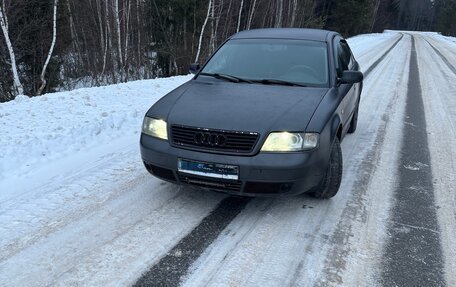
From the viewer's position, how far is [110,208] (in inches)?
147

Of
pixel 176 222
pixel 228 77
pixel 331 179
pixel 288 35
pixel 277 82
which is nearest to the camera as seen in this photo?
pixel 176 222

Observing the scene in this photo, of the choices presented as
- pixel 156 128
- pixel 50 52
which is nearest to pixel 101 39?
pixel 50 52

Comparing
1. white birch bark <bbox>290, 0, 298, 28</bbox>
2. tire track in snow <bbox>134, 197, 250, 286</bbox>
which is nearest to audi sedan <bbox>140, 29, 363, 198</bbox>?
tire track in snow <bbox>134, 197, 250, 286</bbox>

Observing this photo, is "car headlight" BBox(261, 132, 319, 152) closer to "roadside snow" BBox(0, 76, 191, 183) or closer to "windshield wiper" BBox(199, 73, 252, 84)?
"windshield wiper" BBox(199, 73, 252, 84)

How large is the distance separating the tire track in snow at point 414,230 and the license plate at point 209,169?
136 cm

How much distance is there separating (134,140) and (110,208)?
2149 mm

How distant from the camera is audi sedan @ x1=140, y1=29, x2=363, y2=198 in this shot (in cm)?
333

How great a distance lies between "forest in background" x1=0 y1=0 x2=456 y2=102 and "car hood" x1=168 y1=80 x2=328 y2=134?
11.1m

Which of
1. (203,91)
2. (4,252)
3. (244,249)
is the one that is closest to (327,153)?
(244,249)

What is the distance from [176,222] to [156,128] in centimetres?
89

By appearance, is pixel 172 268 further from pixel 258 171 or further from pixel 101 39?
pixel 101 39

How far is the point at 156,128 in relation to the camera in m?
3.75

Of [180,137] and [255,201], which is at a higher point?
[180,137]

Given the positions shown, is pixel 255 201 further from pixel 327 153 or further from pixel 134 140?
pixel 134 140
